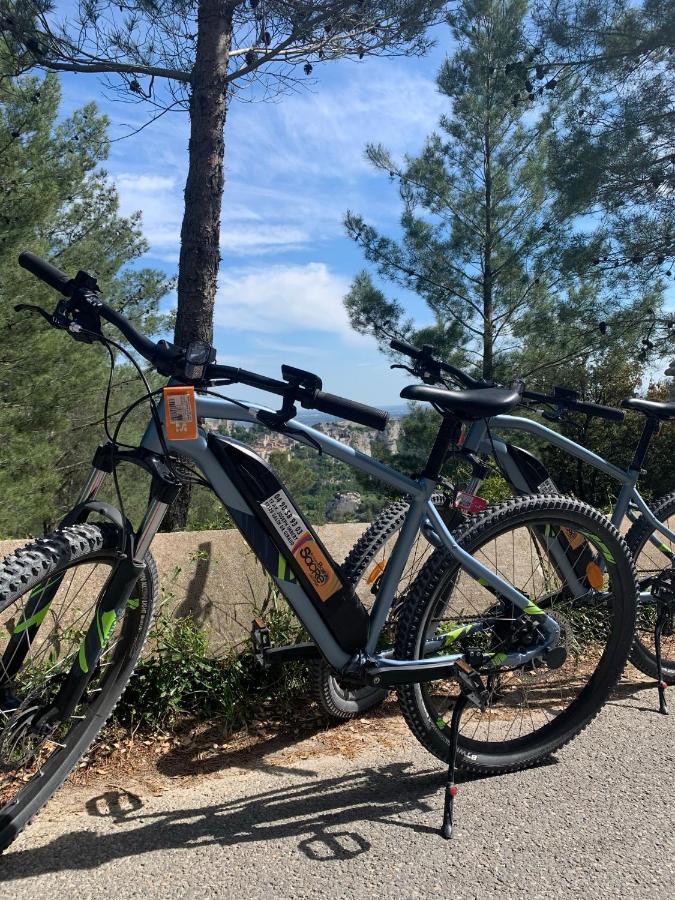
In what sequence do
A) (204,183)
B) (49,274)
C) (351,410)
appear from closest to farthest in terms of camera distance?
1. (49,274)
2. (351,410)
3. (204,183)

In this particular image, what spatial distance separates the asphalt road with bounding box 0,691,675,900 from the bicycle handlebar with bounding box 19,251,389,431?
3.84 feet

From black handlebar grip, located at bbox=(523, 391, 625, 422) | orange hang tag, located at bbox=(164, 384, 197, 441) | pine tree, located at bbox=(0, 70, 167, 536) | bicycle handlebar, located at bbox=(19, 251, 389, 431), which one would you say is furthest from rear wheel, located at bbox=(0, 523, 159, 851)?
pine tree, located at bbox=(0, 70, 167, 536)

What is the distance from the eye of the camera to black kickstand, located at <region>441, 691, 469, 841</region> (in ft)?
6.04

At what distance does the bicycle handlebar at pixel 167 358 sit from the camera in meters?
1.75

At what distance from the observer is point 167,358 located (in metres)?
1.82

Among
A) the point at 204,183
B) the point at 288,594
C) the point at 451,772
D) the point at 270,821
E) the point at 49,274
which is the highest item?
the point at 204,183

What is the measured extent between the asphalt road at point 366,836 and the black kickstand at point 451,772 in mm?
34

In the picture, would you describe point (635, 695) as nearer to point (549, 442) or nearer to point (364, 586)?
point (549, 442)

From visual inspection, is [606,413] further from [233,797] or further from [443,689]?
[233,797]

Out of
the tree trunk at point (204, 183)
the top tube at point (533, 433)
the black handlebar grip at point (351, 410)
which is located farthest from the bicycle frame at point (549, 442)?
the tree trunk at point (204, 183)

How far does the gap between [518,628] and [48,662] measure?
5.41 ft

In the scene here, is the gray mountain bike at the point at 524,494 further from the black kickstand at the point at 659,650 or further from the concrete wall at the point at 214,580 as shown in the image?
the concrete wall at the point at 214,580

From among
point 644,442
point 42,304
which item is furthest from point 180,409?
point 42,304

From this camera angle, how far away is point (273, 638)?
2719mm
